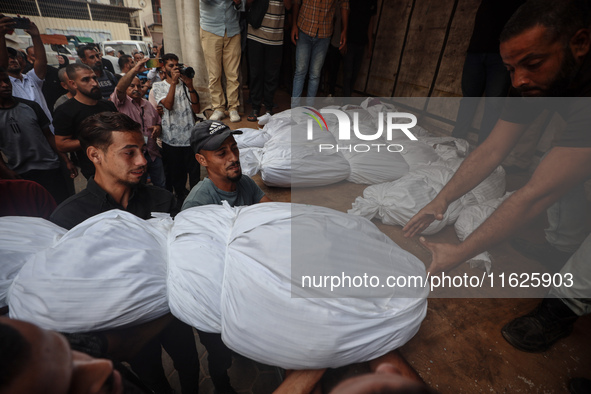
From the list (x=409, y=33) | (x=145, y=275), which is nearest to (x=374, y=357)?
(x=145, y=275)

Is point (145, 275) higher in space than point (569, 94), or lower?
lower

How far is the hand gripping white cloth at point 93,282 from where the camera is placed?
0.76m

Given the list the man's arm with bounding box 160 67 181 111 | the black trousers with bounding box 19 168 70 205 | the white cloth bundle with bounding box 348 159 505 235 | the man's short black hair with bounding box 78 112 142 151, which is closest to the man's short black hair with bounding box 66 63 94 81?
the man's arm with bounding box 160 67 181 111

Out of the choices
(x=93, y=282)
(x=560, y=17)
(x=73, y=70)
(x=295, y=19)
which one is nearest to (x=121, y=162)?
(x=93, y=282)

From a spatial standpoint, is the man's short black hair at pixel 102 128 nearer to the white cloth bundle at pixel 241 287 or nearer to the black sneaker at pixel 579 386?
→ the white cloth bundle at pixel 241 287

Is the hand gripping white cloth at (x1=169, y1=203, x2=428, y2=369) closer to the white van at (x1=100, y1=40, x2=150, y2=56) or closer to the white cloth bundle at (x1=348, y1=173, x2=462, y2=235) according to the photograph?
the white cloth bundle at (x1=348, y1=173, x2=462, y2=235)

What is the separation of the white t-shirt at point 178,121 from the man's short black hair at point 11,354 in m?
2.72

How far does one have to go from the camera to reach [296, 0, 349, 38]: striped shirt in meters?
3.60

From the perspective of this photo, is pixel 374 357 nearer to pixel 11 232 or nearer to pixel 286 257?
pixel 286 257

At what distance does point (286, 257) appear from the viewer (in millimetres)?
845

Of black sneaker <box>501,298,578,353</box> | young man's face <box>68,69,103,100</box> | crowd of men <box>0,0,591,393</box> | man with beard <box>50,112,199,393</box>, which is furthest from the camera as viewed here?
young man's face <box>68,69,103,100</box>

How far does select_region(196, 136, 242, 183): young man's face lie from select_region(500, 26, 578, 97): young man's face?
145cm

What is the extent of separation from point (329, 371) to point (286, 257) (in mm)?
452

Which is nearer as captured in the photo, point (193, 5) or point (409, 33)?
point (193, 5)
